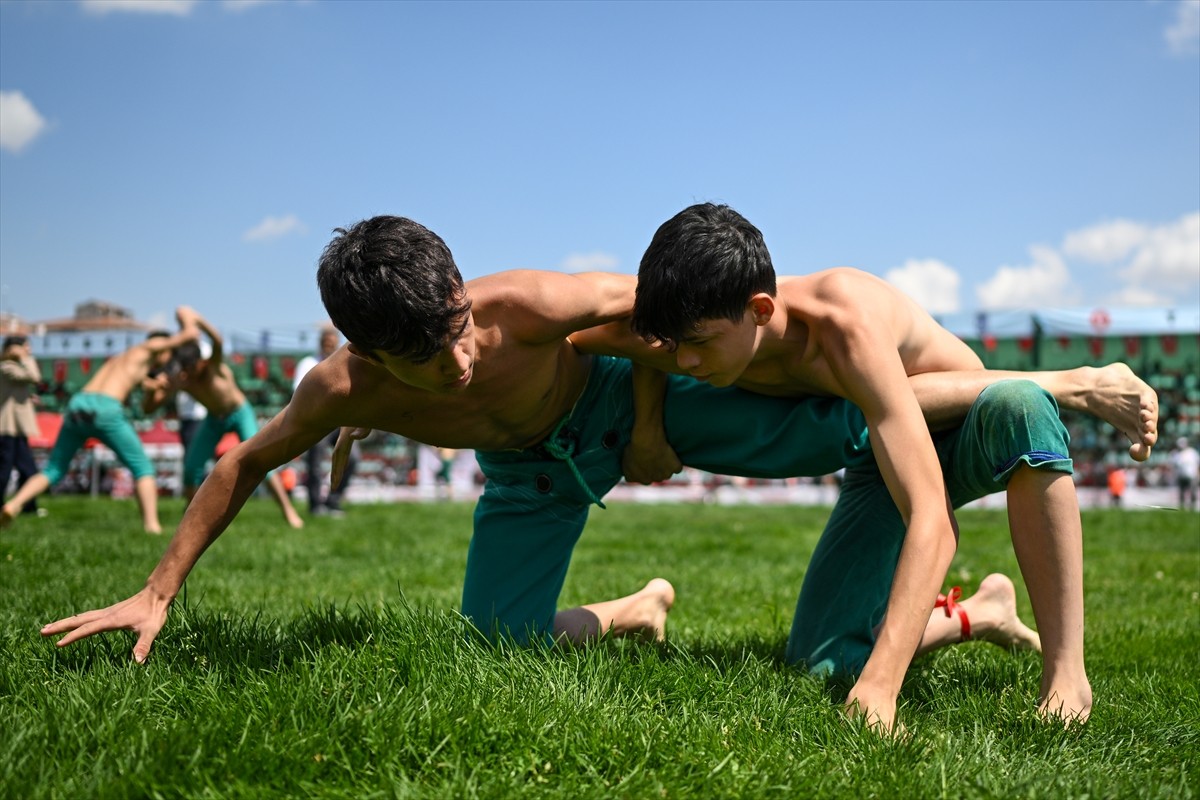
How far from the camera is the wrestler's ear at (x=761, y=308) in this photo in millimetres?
3035

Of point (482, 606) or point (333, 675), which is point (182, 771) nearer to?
point (333, 675)

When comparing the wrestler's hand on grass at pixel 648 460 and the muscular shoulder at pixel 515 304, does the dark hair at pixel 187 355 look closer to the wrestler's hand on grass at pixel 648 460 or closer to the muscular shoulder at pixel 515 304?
the wrestler's hand on grass at pixel 648 460

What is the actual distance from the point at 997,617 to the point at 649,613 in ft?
4.26

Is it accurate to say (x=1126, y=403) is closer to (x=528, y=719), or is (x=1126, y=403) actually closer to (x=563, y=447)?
(x=563, y=447)

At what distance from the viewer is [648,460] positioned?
3.63m

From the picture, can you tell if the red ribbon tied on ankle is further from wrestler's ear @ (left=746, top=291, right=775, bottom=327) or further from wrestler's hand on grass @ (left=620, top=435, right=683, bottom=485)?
wrestler's ear @ (left=746, top=291, right=775, bottom=327)

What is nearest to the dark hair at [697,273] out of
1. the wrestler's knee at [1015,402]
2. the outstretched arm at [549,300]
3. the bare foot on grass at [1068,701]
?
the outstretched arm at [549,300]

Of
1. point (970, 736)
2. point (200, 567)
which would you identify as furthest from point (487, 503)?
point (200, 567)

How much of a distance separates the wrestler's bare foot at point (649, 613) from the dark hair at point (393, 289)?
1.47 meters

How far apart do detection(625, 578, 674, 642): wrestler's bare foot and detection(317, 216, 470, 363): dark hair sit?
1.47 m

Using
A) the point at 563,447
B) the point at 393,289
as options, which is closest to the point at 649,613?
the point at 563,447

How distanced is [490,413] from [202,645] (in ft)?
3.63

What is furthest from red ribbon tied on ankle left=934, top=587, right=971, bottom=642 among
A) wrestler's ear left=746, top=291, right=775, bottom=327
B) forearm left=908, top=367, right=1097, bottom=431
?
wrestler's ear left=746, top=291, right=775, bottom=327

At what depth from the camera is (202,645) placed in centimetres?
306
